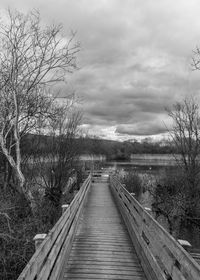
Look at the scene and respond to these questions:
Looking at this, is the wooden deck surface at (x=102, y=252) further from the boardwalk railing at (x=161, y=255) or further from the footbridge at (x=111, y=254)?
the boardwalk railing at (x=161, y=255)

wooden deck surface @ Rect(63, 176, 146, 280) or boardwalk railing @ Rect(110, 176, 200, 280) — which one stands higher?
boardwalk railing @ Rect(110, 176, 200, 280)

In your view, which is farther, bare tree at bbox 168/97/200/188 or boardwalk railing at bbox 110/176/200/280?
bare tree at bbox 168/97/200/188

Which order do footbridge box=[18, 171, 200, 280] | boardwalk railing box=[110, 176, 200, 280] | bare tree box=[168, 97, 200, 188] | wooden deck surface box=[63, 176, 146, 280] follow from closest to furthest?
boardwalk railing box=[110, 176, 200, 280] < footbridge box=[18, 171, 200, 280] < wooden deck surface box=[63, 176, 146, 280] < bare tree box=[168, 97, 200, 188]

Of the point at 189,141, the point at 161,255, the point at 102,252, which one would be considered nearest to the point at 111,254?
the point at 102,252

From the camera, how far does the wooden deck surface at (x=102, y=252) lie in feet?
13.5

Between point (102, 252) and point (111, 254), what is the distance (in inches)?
9.3

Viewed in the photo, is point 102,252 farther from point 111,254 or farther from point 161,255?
point 161,255

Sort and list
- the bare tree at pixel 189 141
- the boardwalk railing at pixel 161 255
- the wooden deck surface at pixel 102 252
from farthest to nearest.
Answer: the bare tree at pixel 189 141, the wooden deck surface at pixel 102 252, the boardwalk railing at pixel 161 255

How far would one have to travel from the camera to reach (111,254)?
16.4ft

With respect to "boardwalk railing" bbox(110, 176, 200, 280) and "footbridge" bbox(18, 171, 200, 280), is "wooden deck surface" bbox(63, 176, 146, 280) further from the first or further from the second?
"boardwalk railing" bbox(110, 176, 200, 280)

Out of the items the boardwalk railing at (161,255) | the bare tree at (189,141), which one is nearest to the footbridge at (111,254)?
the boardwalk railing at (161,255)

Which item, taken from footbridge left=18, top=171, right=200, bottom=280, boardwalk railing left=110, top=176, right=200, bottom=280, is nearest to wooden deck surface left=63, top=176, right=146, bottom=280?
footbridge left=18, top=171, right=200, bottom=280

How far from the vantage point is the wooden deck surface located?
4109 mm

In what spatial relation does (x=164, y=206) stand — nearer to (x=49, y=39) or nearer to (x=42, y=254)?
(x=49, y=39)
